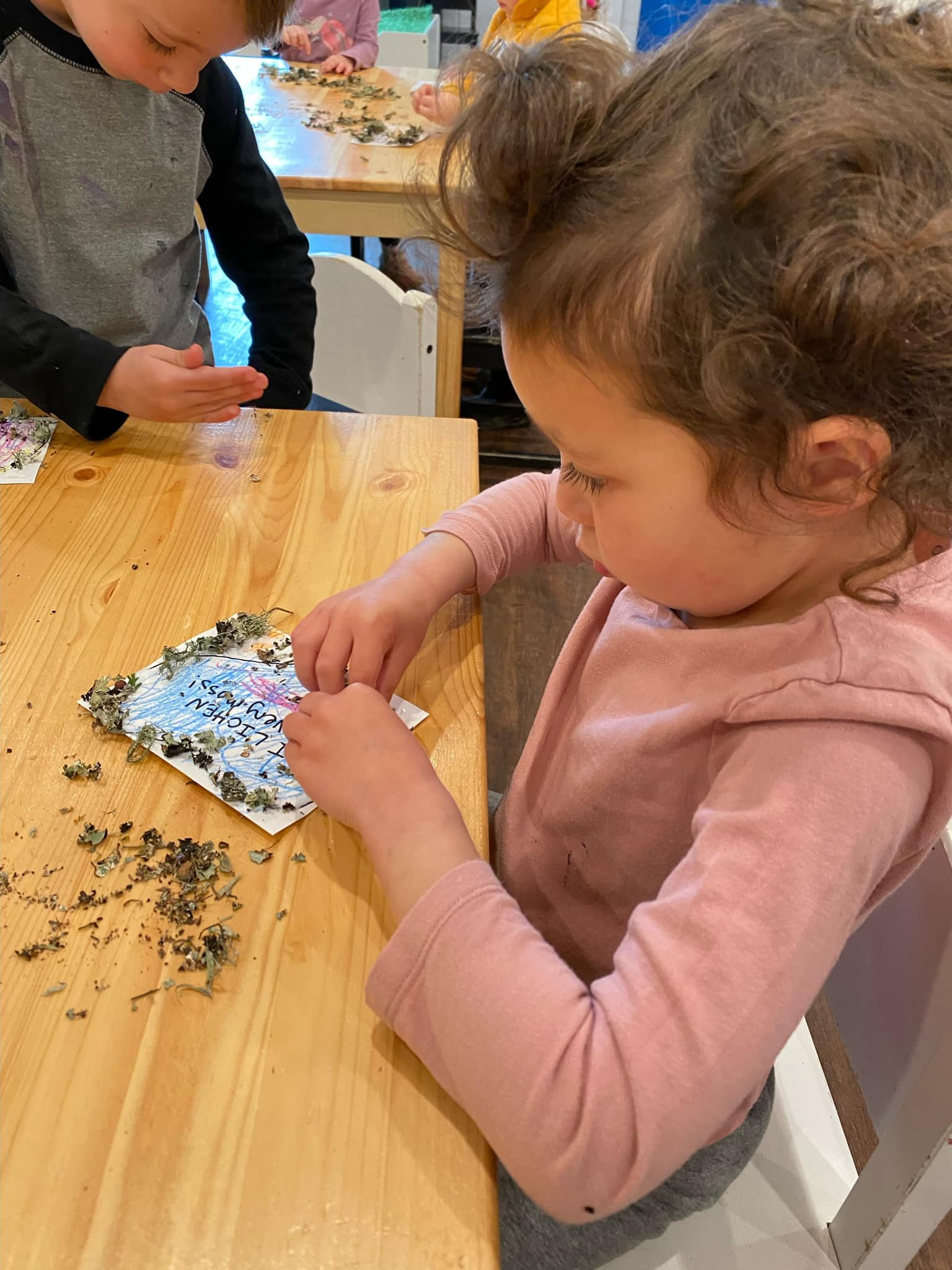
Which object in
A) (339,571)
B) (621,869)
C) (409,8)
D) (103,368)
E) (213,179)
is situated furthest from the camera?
(409,8)

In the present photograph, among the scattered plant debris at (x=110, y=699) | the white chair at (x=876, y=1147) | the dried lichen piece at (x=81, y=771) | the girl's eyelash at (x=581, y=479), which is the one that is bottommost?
the white chair at (x=876, y=1147)

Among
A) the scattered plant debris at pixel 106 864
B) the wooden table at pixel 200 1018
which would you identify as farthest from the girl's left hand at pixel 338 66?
the scattered plant debris at pixel 106 864

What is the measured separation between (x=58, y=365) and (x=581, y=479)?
62cm

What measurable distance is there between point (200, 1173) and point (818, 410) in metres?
0.44

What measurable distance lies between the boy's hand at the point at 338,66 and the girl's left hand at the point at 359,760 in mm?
2192

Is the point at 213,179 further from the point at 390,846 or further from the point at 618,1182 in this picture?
the point at 618,1182

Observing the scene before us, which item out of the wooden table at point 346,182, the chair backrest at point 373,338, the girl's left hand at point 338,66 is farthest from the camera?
the girl's left hand at point 338,66

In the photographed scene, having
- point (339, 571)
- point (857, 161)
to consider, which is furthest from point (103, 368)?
point (857, 161)

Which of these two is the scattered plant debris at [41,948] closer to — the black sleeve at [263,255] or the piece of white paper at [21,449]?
the piece of white paper at [21,449]

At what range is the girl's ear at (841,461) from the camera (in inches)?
15.9

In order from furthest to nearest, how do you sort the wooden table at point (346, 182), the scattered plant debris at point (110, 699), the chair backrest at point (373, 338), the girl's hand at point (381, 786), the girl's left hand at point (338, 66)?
the girl's left hand at point (338, 66)
the wooden table at point (346, 182)
the chair backrest at point (373, 338)
the scattered plant debris at point (110, 699)
the girl's hand at point (381, 786)

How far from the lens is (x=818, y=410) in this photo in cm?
40

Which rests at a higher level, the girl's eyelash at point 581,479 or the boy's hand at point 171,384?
the girl's eyelash at point 581,479

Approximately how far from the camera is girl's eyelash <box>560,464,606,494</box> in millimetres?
505
